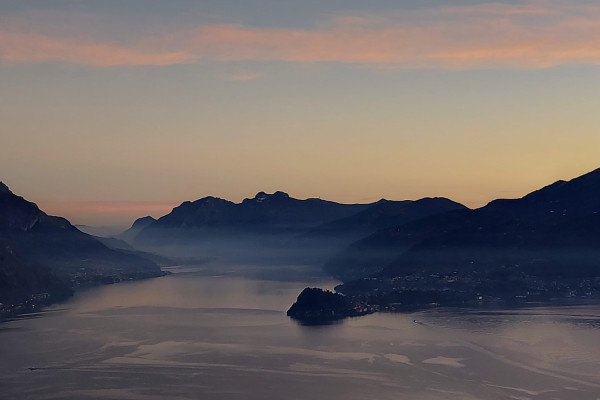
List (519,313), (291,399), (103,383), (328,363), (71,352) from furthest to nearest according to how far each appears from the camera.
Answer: (519,313), (71,352), (328,363), (103,383), (291,399)

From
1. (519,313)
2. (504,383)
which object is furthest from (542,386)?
(519,313)

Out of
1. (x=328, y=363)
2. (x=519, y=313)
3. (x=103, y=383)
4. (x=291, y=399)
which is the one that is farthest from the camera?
(x=519, y=313)

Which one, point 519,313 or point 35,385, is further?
point 519,313

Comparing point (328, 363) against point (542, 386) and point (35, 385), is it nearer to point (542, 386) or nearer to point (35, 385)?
point (542, 386)

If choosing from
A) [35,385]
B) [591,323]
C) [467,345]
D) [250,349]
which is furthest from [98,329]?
[591,323]

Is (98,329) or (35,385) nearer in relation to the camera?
(35,385)

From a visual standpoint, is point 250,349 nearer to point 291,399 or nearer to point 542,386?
point 291,399
